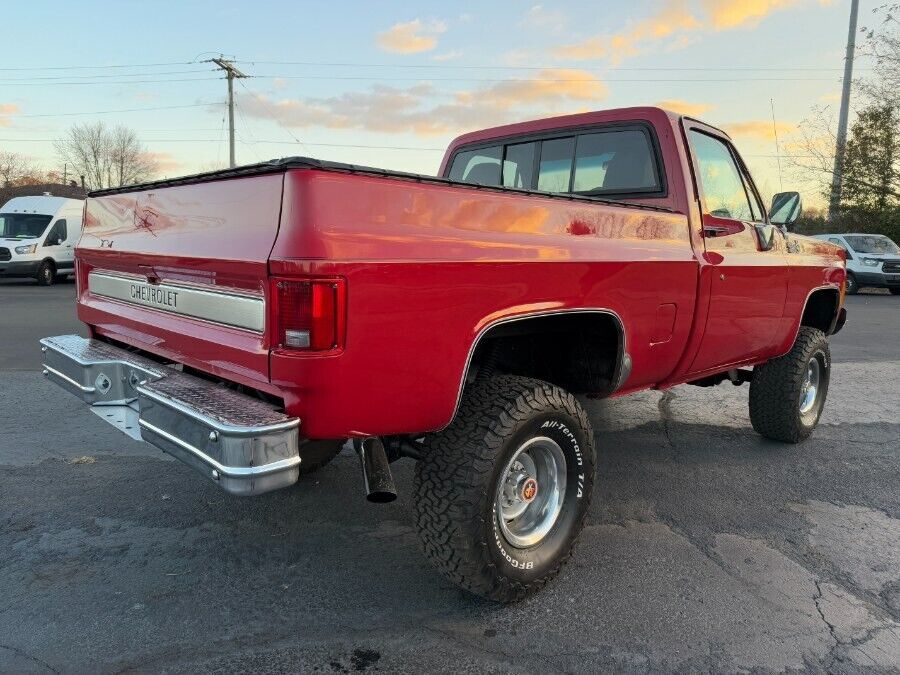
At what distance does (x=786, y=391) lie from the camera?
4.53 m

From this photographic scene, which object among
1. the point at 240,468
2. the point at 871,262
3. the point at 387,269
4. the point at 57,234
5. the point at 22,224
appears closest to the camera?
the point at 240,468

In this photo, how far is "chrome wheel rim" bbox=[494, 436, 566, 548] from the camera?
8.95ft

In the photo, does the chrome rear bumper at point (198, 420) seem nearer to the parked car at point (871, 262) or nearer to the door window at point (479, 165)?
the door window at point (479, 165)

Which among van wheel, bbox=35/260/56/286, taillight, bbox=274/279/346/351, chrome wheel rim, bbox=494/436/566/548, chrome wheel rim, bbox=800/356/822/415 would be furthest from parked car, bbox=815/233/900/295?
van wheel, bbox=35/260/56/286

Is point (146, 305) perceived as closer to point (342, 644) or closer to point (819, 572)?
point (342, 644)

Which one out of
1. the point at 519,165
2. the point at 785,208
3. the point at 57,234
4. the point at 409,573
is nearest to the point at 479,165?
the point at 519,165

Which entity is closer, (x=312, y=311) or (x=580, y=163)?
(x=312, y=311)

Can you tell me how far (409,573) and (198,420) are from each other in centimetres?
125

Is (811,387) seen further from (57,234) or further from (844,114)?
(844,114)

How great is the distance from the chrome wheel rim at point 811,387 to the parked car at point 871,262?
15019mm

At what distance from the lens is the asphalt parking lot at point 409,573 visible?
7.63 feet

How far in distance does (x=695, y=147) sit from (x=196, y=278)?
8.98 feet

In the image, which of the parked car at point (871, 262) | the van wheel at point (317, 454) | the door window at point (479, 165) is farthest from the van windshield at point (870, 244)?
the van wheel at point (317, 454)

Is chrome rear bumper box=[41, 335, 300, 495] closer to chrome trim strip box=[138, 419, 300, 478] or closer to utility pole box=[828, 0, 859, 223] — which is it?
chrome trim strip box=[138, 419, 300, 478]
